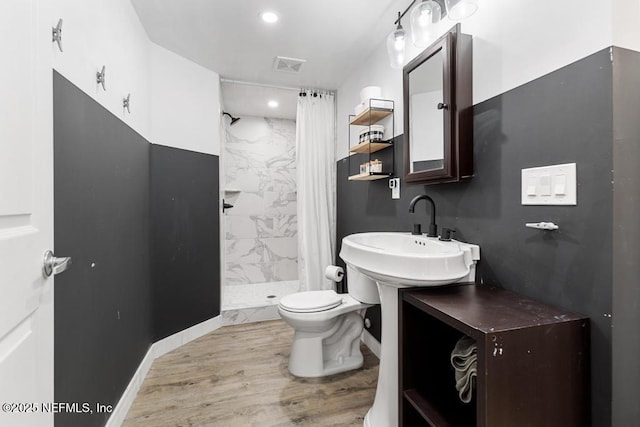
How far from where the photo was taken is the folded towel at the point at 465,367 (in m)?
1.09

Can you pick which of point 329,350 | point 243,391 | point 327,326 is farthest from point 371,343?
point 243,391

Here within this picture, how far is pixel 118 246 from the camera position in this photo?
5.53 feet

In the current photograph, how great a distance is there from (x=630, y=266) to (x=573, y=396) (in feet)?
1.38

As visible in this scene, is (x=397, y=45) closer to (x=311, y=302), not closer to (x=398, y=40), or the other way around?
(x=398, y=40)

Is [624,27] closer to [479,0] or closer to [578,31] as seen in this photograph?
[578,31]

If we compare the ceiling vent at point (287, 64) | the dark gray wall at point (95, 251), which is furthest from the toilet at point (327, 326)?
the ceiling vent at point (287, 64)

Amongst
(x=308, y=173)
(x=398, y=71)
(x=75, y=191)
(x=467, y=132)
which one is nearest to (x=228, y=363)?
(x=75, y=191)

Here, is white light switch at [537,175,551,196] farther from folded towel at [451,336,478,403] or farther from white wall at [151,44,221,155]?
white wall at [151,44,221,155]

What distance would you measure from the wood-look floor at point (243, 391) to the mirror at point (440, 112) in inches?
53.0

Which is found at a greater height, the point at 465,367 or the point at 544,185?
the point at 544,185

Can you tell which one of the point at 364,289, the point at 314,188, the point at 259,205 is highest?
the point at 314,188

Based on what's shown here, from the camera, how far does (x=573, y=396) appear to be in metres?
0.90

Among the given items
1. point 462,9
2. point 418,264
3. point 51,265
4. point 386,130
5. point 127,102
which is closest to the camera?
point 51,265

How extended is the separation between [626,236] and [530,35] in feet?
2.53
